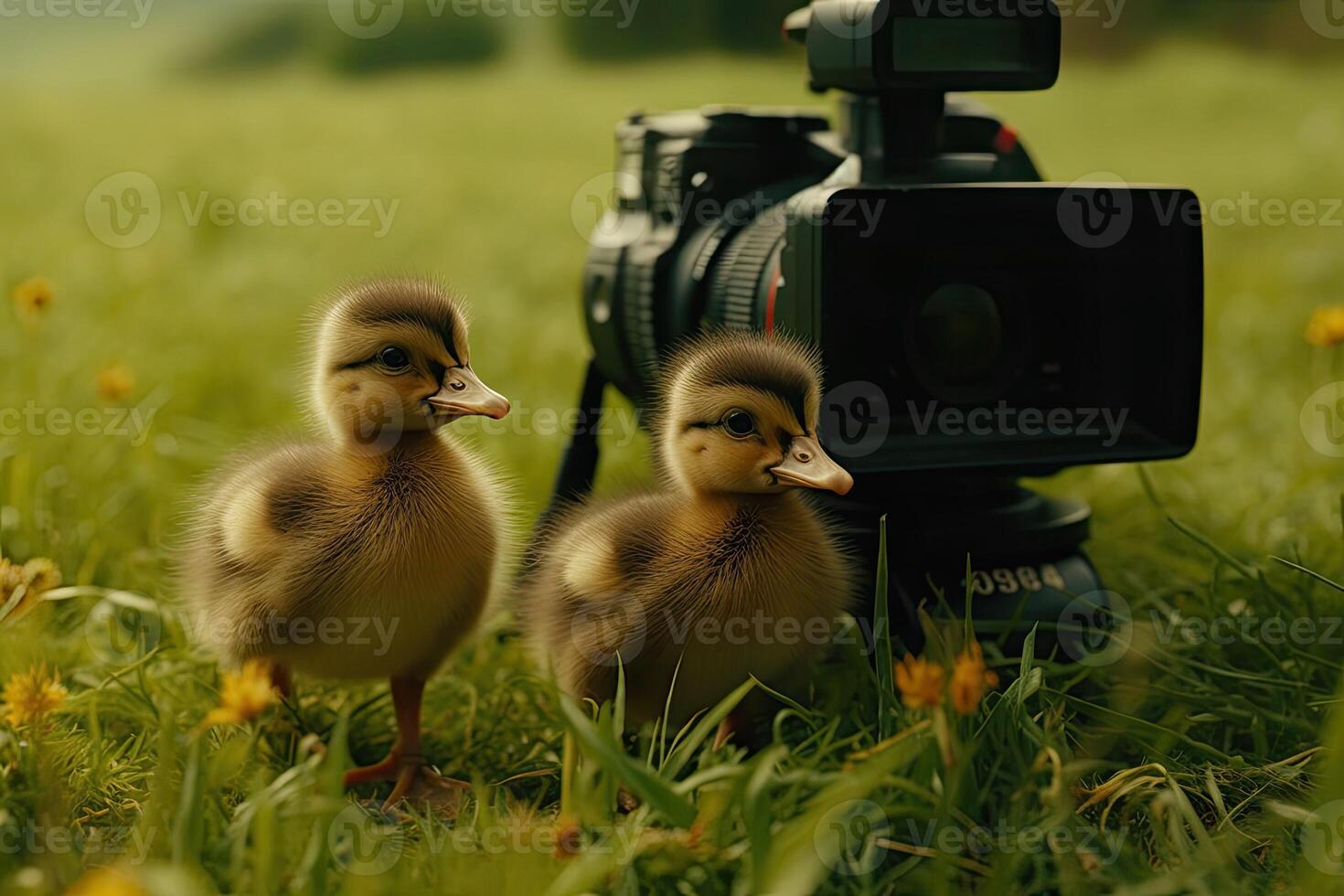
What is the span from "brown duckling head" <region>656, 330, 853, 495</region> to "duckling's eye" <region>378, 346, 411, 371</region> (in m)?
0.35

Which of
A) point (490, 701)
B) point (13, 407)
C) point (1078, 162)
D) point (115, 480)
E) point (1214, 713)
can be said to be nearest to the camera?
point (1214, 713)

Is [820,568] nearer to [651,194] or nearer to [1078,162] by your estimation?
[651,194]

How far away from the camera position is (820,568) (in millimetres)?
1823

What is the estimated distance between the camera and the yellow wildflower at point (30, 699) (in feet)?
5.31

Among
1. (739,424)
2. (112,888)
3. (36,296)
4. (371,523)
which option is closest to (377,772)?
(371,523)

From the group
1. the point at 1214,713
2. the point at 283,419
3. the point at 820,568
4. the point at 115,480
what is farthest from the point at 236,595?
the point at 283,419

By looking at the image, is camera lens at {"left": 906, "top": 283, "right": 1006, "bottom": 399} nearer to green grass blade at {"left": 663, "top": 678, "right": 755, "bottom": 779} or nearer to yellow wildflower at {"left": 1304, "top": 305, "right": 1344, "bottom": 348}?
green grass blade at {"left": 663, "top": 678, "right": 755, "bottom": 779}

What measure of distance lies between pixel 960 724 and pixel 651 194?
1192 millimetres

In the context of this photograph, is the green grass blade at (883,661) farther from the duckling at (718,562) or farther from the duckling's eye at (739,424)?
the duckling's eye at (739,424)

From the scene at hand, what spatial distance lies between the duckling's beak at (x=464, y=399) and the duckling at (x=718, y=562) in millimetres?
217

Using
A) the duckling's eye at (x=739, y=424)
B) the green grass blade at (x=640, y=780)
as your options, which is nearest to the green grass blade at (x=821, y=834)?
the green grass blade at (x=640, y=780)

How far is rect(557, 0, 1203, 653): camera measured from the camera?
6.31 ft

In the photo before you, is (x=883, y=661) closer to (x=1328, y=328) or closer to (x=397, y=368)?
(x=397, y=368)

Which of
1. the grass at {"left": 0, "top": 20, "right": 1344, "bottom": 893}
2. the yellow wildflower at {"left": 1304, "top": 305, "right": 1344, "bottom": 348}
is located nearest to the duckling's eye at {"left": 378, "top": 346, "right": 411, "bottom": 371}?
the grass at {"left": 0, "top": 20, "right": 1344, "bottom": 893}
